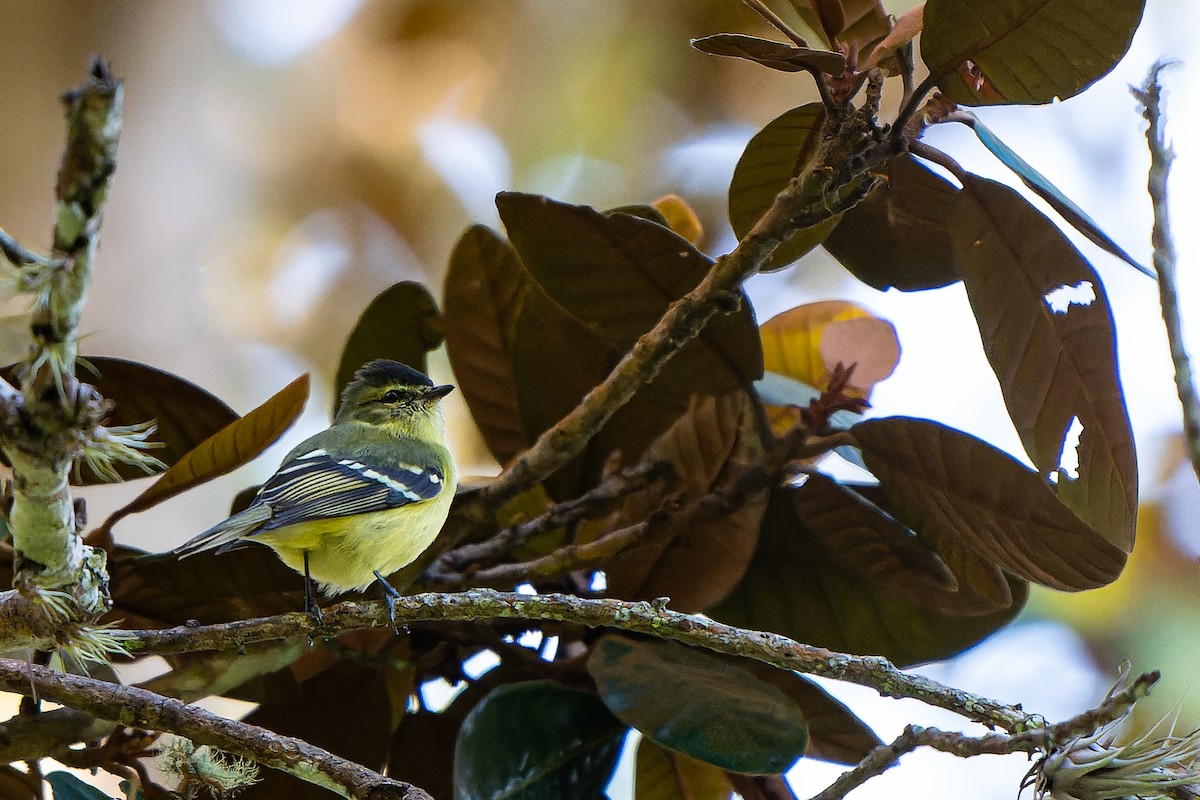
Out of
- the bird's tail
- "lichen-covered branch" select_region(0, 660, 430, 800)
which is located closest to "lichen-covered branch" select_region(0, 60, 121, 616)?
"lichen-covered branch" select_region(0, 660, 430, 800)

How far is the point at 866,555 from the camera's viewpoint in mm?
724

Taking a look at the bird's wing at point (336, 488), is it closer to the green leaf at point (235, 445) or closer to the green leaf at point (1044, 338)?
the green leaf at point (235, 445)

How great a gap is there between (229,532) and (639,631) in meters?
0.33

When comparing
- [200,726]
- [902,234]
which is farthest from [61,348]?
[902,234]

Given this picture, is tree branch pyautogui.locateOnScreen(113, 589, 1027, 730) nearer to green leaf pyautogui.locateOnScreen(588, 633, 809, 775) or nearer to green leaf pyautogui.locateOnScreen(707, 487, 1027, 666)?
green leaf pyautogui.locateOnScreen(588, 633, 809, 775)

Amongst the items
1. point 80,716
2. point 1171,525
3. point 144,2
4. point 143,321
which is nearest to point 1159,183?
point 80,716

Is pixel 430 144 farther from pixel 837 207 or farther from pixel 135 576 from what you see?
pixel 837 207

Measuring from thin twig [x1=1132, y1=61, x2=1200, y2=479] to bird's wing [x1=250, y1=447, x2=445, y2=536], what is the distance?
22.7 inches

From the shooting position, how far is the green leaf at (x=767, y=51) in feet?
1.76

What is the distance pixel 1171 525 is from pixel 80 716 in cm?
133

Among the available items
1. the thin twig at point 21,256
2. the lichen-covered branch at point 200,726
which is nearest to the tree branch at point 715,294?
the lichen-covered branch at point 200,726

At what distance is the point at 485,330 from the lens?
2.94 ft

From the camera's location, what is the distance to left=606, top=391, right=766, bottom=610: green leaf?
74cm

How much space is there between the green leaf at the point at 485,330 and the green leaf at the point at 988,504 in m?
0.32
